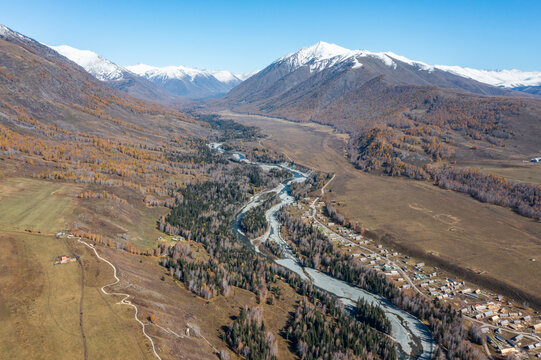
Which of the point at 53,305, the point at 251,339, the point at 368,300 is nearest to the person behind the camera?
the point at 53,305

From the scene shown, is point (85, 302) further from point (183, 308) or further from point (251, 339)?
point (251, 339)

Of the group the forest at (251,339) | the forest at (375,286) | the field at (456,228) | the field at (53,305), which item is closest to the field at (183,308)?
the forest at (251,339)

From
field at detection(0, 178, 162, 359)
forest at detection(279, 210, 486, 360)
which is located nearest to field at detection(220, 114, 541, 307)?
forest at detection(279, 210, 486, 360)

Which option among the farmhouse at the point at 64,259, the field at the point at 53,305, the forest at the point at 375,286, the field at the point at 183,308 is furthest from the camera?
the farmhouse at the point at 64,259

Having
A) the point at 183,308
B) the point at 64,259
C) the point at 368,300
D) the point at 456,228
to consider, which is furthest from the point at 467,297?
the point at 64,259

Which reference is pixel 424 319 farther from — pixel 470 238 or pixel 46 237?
pixel 46 237

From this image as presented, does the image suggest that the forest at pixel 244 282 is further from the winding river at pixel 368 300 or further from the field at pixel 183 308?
the winding river at pixel 368 300

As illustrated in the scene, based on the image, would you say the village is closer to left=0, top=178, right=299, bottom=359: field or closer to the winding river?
the winding river
